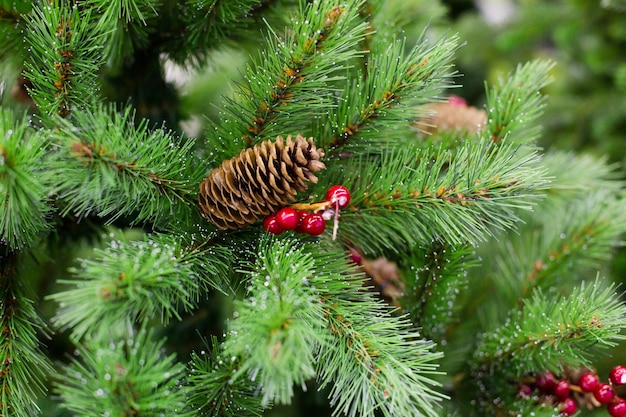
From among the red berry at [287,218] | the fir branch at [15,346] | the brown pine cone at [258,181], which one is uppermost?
the brown pine cone at [258,181]

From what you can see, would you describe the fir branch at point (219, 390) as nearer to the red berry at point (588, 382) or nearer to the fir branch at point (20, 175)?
the fir branch at point (20, 175)

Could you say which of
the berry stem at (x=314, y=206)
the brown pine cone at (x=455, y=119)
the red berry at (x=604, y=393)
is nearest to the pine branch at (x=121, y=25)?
the berry stem at (x=314, y=206)

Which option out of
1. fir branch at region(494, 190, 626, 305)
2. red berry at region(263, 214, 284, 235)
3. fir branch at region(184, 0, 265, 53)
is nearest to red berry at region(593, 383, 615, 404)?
fir branch at region(494, 190, 626, 305)

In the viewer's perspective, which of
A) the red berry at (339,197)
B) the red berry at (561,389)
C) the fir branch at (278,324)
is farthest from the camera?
the red berry at (561,389)

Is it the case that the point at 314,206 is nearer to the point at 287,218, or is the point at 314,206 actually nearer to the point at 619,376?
the point at 287,218

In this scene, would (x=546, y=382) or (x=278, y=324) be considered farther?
(x=546, y=382)

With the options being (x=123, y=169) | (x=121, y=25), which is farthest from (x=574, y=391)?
(x=121, y=25)
